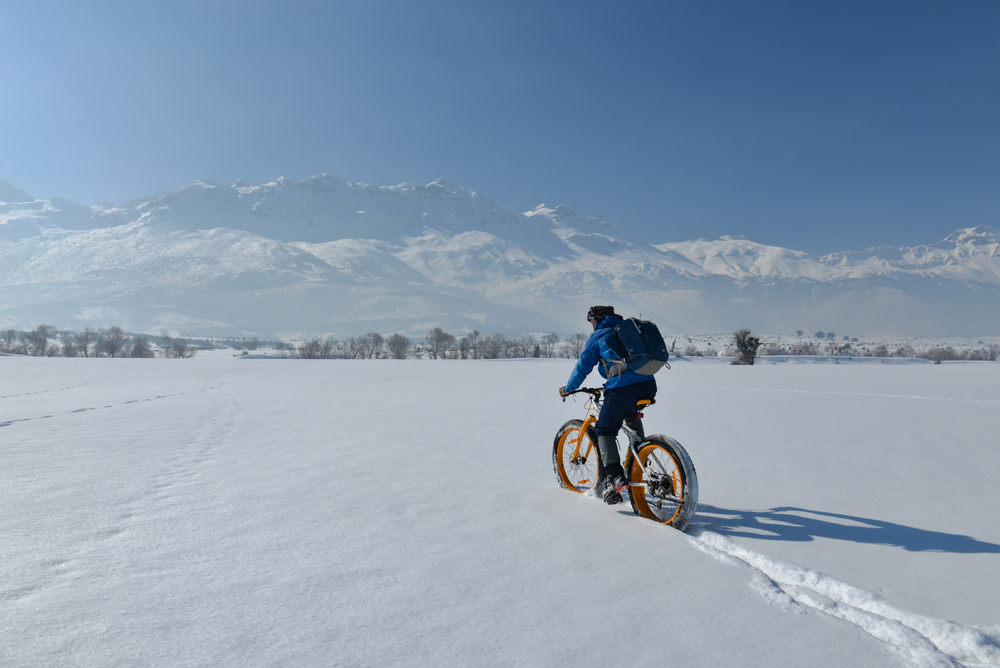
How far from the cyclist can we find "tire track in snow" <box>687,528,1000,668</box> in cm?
101

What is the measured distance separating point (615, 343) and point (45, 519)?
14.7ft

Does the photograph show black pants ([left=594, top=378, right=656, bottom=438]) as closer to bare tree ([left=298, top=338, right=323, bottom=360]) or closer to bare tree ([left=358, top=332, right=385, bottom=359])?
bare tree ([left=298, top=338, right=323, bottom=360])

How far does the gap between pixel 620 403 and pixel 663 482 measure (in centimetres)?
68

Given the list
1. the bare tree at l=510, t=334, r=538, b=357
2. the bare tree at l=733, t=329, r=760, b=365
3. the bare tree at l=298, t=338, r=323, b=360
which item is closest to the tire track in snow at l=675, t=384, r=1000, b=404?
the bare tree at l=733, t=329, r=760, b=365

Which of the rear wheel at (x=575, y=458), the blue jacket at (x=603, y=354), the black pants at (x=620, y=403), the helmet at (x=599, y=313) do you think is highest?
the helmet at (x=599, y=313)

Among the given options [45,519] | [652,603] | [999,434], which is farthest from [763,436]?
[45,519]

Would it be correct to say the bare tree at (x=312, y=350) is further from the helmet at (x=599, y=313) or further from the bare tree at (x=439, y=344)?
the helmet at (x=599, y=313)

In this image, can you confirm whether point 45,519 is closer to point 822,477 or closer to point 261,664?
point 261,664

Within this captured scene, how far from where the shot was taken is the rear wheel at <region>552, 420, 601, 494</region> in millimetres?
4719

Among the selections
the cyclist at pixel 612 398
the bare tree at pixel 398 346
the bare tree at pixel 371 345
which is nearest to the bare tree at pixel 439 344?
the bare tree at pixel 398 346

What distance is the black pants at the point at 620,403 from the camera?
414 cm

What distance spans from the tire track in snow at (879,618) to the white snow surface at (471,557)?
0.04 ft

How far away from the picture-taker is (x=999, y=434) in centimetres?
805

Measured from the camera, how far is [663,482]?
391 centimetres
